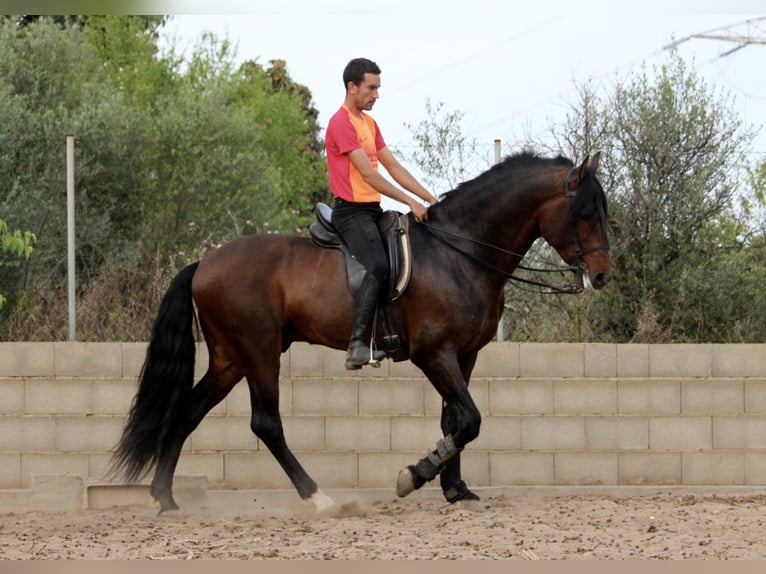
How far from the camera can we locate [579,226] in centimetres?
686

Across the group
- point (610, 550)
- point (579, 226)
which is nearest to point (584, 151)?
point (579, 226)

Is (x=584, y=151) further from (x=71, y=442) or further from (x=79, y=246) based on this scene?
(x=79, y=246)

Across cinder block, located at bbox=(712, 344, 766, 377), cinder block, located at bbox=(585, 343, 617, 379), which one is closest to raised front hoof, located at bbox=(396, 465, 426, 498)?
cinder block, located at bbox=(585, 343, 617, 379)

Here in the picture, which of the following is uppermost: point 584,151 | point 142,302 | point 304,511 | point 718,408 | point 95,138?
point 95,138

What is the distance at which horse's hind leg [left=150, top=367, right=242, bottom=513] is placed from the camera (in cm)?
735

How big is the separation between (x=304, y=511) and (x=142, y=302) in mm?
3595

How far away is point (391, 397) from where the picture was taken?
8.18 meters

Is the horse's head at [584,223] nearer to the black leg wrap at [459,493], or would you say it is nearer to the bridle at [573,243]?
the bridle at [573,243]

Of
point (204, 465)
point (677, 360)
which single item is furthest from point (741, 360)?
point (204, 465)

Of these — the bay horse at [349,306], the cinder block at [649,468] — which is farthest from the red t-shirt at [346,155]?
the cinder block at [649,468]

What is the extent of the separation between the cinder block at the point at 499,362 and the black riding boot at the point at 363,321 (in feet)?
5.37

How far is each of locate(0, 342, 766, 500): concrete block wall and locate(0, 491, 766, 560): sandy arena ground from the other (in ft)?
1.28

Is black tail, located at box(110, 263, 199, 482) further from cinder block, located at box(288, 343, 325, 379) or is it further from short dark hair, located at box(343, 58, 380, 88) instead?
short dark hair, located at box(343, 58, 380, 88)

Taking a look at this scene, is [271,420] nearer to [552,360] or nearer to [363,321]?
[363,321]
